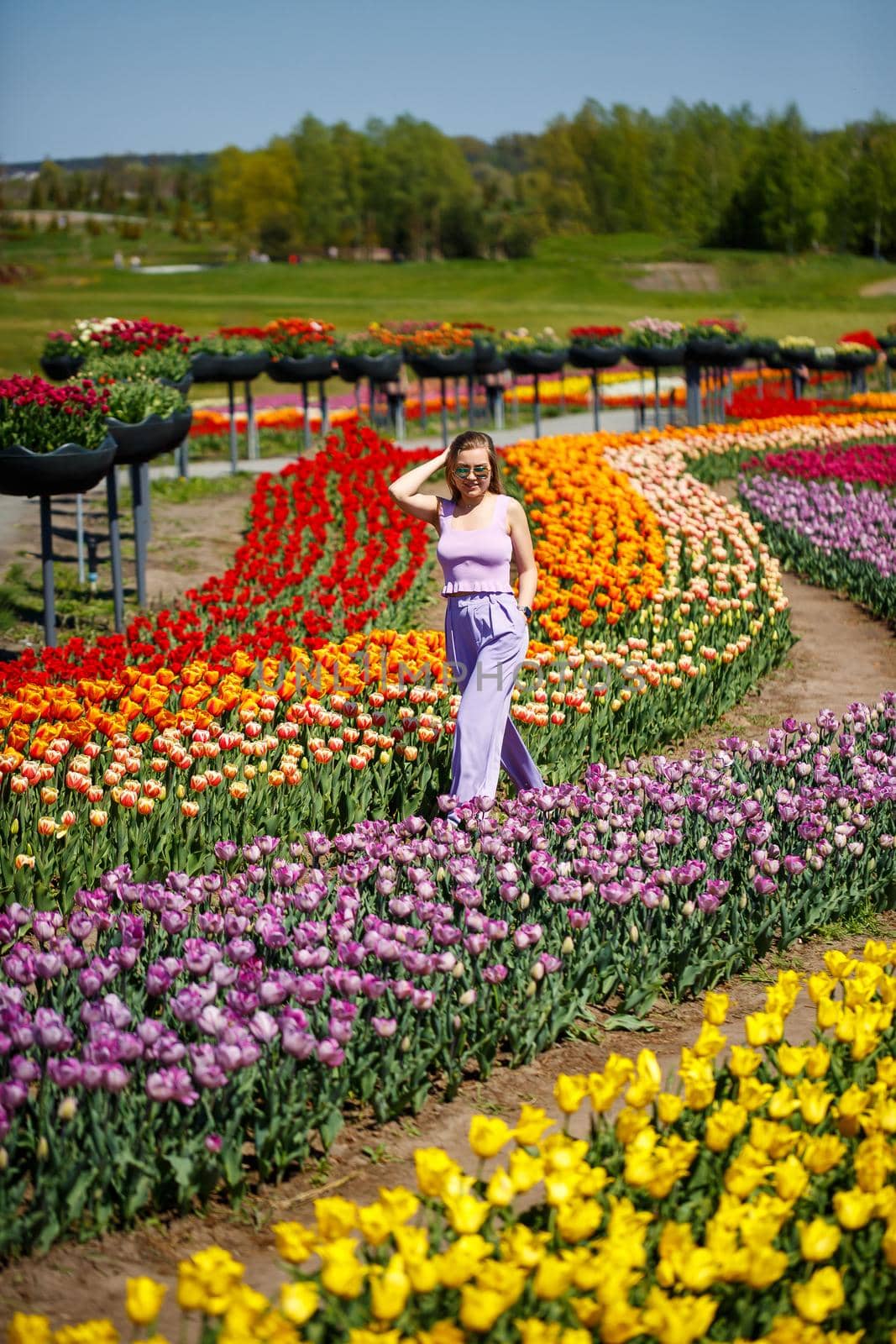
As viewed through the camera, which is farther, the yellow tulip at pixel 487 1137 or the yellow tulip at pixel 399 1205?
the yellow tulip at pixel 487 1137

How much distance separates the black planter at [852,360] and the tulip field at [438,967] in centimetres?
2034

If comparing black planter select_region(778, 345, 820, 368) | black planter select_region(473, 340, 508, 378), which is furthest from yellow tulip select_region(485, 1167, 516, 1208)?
black planter select_region(778, 345, 820, 368)

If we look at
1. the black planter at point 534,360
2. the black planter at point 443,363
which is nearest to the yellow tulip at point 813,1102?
the black planter at point 443,363

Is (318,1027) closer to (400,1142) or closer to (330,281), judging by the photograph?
(400,1142)

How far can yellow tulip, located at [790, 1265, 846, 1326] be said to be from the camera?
2.66m

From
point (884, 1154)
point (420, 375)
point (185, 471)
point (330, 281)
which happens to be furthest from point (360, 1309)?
point (330, 281)

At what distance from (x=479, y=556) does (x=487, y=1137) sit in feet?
11.9

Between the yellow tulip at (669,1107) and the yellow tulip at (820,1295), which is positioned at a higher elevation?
the yellow tulip at (669,1107)

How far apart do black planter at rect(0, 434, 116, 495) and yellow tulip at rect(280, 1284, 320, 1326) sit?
21.8ft

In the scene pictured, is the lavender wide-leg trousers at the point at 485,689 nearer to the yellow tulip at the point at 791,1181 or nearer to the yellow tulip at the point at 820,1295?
the yellow tulip at the point at 791,1181

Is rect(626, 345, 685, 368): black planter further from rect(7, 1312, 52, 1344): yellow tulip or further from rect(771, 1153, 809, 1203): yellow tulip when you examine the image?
rect(7, 1312, 52, 1344): yellow tulip

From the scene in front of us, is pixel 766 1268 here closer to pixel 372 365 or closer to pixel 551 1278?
pixel 551 1278

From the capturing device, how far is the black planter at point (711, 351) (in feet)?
71.1

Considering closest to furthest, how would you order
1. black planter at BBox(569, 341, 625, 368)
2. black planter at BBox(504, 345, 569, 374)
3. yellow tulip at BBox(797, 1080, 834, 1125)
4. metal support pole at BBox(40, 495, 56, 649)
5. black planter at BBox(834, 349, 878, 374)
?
yellow tulip at BBox(797, 1080, 834, 1125) < metal support pole at BBox(40, 495, 56, 649) < black planter at BBox(504, 345, 569, 374) < black planter at BBox(569, 341, 625, 368) < black planter at BBox(834, 349, 878, 374)
